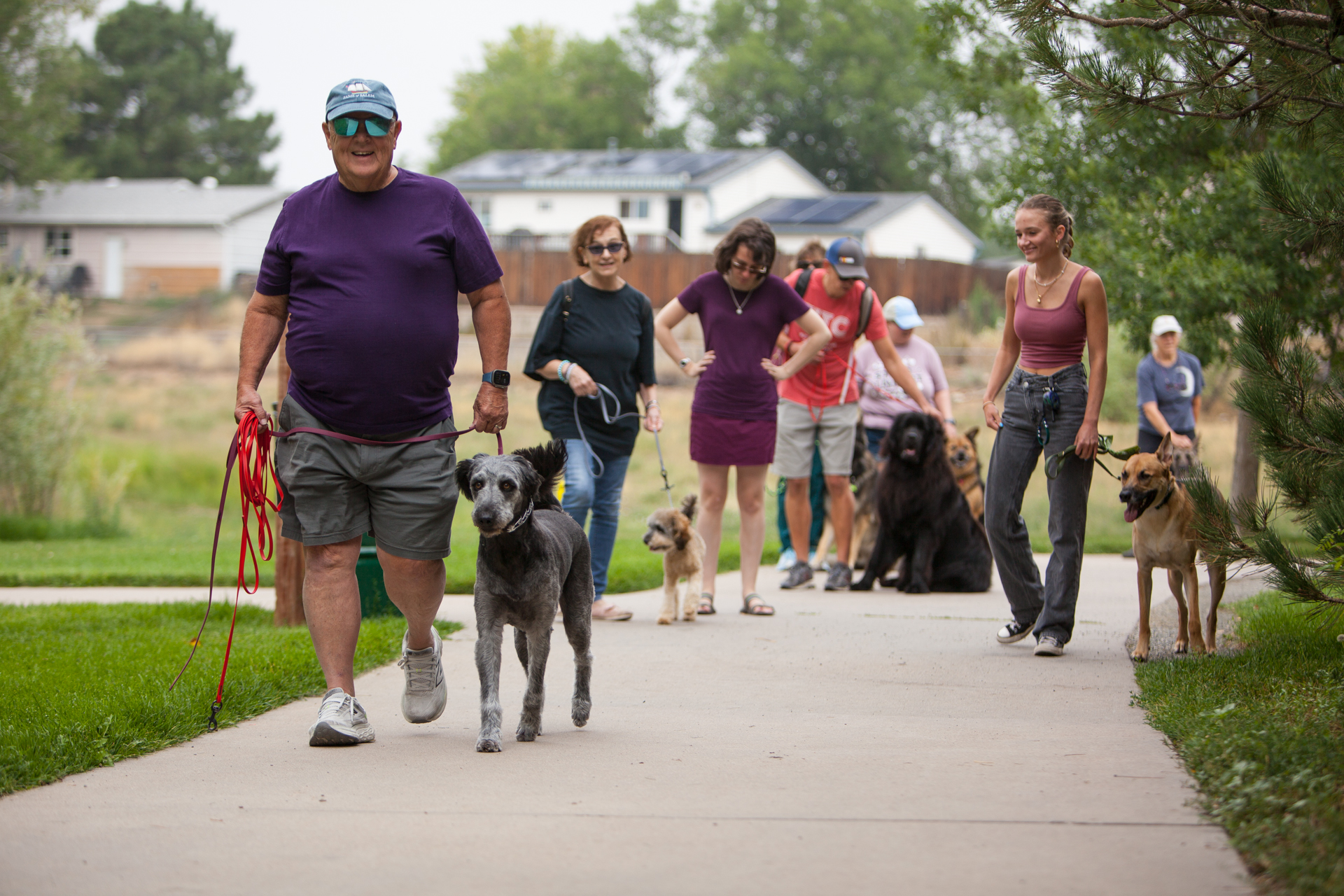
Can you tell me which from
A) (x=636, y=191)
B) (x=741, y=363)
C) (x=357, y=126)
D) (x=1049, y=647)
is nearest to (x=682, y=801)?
(x=357, y=126)

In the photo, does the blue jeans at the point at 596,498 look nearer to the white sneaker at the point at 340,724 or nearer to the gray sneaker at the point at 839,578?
the gray sneaker at the point at 839,578

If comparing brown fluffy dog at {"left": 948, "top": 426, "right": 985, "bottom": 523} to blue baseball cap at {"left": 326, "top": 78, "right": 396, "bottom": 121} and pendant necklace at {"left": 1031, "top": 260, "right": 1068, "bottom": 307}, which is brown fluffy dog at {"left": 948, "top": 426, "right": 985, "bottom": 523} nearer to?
pendant necklace at {"left": 1031, "top": 260, "right": 1068, "bottom": 307}

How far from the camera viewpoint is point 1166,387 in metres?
11.5

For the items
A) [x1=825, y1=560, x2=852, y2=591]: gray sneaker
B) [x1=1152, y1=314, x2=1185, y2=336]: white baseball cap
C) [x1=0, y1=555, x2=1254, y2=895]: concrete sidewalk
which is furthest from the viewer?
[x1=1152, y1=314, x2=1185, y2=336]: white baseball cap

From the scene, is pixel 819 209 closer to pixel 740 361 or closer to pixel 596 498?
pixel 740 361

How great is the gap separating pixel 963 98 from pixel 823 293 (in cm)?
552

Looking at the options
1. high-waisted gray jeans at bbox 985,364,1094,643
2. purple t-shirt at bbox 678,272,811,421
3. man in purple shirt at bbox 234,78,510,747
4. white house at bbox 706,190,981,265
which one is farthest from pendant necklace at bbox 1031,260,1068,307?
white house at bbox 706,190,981,265

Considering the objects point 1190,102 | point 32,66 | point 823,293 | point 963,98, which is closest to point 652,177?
point 32,66

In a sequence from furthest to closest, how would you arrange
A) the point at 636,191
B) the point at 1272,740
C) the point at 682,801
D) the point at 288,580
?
the point at 636,191 < the point at 288,580 < the point at 1272,740 < the point at 682,801

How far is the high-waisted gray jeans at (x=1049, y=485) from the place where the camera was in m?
6.61

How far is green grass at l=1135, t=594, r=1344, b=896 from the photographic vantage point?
10.3 feet

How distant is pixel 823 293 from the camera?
31.1 ft

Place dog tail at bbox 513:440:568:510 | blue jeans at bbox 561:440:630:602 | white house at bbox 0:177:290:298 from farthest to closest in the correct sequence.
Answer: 1. white house at bbox 0:177:290:298
2. blue jeans at bbox 561:440:630:602
3. dog tail at bbox 513:440:568:510

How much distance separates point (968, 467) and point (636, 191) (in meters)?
47.6
